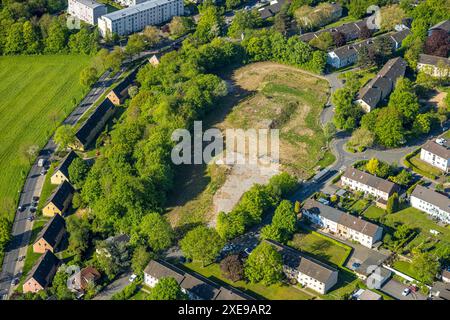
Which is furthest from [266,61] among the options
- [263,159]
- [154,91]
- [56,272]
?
[56,272]

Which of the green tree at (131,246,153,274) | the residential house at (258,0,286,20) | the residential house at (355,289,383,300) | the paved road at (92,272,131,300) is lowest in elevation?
the paved road at (92,272,131,300)

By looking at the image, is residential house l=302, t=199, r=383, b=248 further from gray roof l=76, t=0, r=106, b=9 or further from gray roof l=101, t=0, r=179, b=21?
gray roof l=76, t=0, r=106, b=9

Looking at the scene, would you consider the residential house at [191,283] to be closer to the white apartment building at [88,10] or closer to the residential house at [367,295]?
the residential house at [367,295]

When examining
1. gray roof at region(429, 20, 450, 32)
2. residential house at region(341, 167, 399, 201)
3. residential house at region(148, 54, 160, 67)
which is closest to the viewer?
residential house at region(341, 167, 399, 201)

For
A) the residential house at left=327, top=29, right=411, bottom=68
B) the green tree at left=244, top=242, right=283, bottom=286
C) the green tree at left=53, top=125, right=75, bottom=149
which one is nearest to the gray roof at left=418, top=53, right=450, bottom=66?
the residential house at left=327, top=29, right=411, bottom=68

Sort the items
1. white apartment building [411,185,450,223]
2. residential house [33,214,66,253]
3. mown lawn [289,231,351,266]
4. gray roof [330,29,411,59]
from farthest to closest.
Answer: gray roof [330,29,411,59], white apartment building [411,185,450,223], residential house [33,214,66,253], mown lawn [289,231,351,266]

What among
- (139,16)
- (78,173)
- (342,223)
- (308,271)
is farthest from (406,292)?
(139,16)
